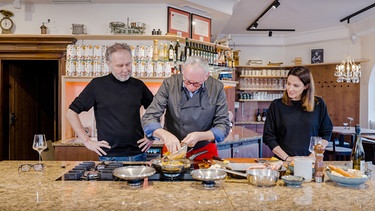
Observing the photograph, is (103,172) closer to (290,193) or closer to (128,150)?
(128,150)

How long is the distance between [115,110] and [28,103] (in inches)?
167

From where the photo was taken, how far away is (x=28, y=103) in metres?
6.26

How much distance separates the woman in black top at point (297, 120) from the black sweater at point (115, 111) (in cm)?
108

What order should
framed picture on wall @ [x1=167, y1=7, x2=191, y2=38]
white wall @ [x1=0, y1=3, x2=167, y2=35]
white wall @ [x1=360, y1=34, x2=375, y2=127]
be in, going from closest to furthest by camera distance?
white wall @ [x1=0, y1=3, x2=167, y2=35], framed picture on wall @ [x1=167, y1=7, x2=191, y2=38], white wall @ [x1=360, y1=34, x2=375, y2=127]

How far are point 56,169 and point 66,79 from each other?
2557mm

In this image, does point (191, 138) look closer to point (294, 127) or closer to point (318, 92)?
point (294, 127)

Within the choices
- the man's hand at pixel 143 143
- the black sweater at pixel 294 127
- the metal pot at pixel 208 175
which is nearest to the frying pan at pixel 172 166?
the metal pot at pixel 208 175

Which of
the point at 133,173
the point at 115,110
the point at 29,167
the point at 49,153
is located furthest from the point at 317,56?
the point at 29,167

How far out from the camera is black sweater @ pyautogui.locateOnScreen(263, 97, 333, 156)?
2.63 meters

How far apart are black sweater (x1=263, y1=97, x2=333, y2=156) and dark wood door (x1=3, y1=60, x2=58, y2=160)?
443 centimetres

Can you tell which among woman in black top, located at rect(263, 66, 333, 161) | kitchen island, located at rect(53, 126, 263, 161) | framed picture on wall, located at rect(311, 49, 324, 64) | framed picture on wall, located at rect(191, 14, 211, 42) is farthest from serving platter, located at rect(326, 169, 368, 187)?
framed picture on wall, located at rect(311, 49, 324, 64)

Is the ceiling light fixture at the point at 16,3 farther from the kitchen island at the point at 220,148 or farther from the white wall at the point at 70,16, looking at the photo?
the kitchen island at the point at 220,148

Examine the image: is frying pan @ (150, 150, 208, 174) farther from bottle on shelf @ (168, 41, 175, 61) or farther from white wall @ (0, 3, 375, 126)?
white wall @ (0, 3, 375, 126)

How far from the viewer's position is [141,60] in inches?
181
